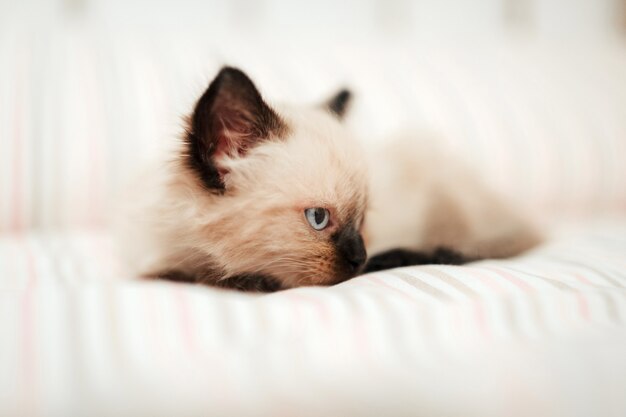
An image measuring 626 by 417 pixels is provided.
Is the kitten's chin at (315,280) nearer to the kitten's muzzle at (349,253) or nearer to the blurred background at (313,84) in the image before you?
the kitten's muzzle at (349,253)

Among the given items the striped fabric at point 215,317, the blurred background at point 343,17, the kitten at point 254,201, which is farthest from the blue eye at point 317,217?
the blurred background at point 343,17

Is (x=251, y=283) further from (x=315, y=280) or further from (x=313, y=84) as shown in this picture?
(x=313, y=84)

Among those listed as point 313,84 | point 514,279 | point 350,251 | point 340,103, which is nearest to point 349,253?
point 350,251

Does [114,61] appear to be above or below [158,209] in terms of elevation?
above

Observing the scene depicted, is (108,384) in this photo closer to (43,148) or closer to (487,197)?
(487,197)

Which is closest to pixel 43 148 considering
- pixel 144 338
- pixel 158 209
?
pixel 158 209

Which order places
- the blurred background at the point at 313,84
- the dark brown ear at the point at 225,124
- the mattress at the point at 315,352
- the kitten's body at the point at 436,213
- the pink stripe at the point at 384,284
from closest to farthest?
the mattress at the point at 315,352
the pink stripe at the point at 384,284
the dark brown ear at the point at 225,124
the kitten's body at the point at 436,213
the blurred background at the point at 313,84
